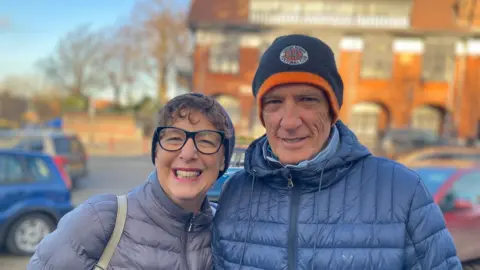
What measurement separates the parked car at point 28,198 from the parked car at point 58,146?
17.6 ft

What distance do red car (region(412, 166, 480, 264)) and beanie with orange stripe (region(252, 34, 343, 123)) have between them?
9.85 ft

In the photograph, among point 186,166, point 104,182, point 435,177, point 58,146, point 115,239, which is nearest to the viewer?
point 115,239

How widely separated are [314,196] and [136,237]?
0.73 metres

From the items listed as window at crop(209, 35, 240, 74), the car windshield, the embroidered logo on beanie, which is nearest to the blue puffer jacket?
the embroidered logo on beanie

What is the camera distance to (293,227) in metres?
1.70

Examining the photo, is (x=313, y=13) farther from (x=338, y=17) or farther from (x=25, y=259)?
(x=25, y=259)

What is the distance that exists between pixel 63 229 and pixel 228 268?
671mm

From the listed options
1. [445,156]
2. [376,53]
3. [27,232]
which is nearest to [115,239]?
[27,232]

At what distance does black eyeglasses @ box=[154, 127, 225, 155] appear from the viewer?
6.26 feet

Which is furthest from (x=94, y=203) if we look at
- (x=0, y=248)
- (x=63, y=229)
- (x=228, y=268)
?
(x=0, y=248)

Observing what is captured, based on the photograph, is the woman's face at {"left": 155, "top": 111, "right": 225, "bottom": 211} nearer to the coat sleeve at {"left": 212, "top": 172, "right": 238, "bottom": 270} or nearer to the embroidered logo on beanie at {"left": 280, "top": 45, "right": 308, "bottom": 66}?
the coat sleeve at {"left": 212, "top": 172, "right": 238, "bottom": 270}

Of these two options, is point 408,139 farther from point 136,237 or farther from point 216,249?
point 136,237

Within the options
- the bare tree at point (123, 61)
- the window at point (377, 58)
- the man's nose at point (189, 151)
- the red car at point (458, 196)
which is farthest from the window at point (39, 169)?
the window at point (377, 58)

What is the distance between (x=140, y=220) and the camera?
1.86m
